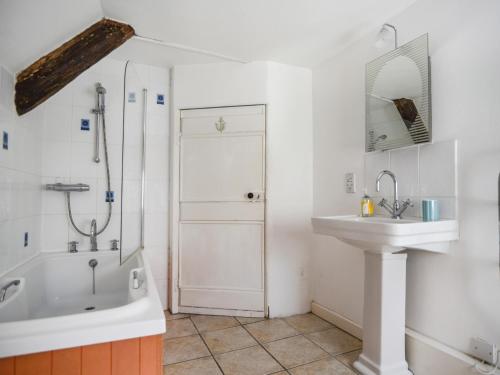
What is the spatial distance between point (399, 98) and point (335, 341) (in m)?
1.70

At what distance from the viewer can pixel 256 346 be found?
2008 mm

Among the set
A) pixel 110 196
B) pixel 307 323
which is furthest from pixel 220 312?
pixel 110 196

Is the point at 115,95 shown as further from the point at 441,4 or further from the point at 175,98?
the point at 441,4

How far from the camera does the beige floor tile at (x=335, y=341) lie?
1.97m

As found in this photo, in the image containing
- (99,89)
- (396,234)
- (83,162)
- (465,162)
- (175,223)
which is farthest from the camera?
(175,223)

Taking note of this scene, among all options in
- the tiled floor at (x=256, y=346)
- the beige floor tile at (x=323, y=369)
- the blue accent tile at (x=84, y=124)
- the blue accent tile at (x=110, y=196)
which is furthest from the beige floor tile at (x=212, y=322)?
the blue accent tile at (x=84, y=124)

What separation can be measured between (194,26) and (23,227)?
72.1 inches

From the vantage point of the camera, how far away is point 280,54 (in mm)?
2426

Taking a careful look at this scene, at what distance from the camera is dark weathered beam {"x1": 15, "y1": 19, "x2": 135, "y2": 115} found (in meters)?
1.82

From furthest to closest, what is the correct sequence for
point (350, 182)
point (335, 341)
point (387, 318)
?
point (350, 182) → point (335, 341) → point (387, 318)

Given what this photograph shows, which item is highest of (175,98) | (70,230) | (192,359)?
(175,98)

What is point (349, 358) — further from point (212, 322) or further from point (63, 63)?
point (63, 63)

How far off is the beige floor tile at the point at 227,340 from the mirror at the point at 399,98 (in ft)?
5.25

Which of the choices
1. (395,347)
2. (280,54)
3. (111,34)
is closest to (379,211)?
(395,347)
